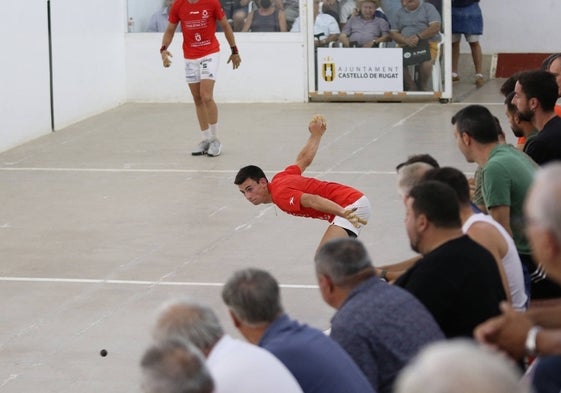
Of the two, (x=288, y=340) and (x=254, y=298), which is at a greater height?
(x=254, y=298)

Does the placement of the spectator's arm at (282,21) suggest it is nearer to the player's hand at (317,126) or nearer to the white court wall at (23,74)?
the white court wall at (23,74)

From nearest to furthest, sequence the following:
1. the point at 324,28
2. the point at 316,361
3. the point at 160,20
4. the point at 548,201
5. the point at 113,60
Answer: the point at 548,201 < the point at 316,361 < the point at 324,28 < the point at 113,60 < the point at 160,20

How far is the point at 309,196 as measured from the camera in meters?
9.02

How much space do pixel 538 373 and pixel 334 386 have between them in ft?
2.75

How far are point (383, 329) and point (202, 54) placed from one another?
36.4 ft

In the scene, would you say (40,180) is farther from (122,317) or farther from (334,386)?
(334,386)

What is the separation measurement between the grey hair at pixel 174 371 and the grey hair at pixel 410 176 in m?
2.47

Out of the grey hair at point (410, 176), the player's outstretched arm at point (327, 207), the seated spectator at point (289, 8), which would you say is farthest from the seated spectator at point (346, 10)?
the grey hair at point (410, 176)

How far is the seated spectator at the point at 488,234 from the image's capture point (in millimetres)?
6035

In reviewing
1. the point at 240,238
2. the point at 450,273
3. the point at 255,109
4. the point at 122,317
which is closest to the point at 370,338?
the point at 450,273

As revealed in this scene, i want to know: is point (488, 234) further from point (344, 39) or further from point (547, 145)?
point (344, 39)

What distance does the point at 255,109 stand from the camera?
19.4 m

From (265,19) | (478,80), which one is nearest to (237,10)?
(265,19)

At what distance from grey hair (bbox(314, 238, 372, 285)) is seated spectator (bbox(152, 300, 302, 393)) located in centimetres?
70
